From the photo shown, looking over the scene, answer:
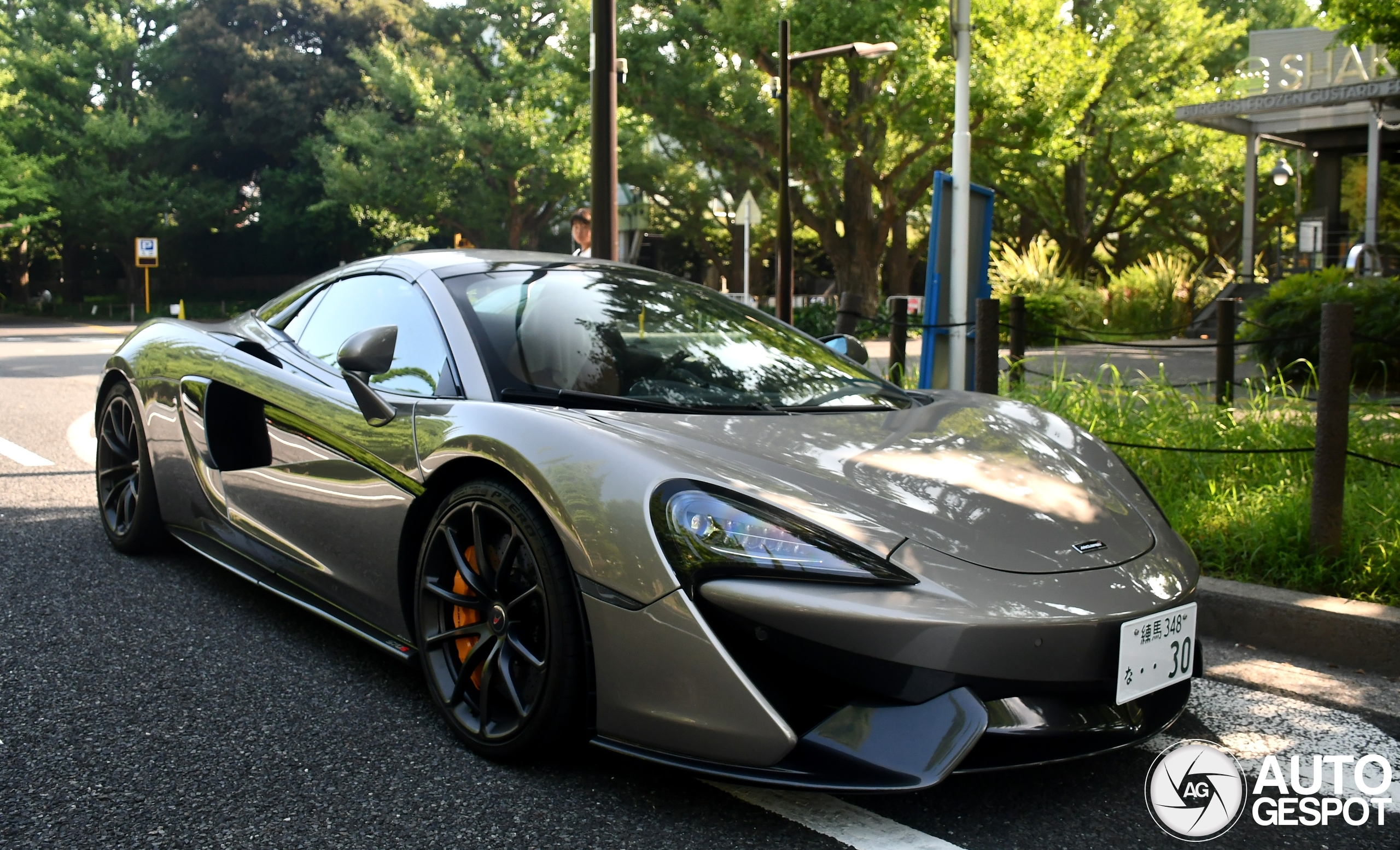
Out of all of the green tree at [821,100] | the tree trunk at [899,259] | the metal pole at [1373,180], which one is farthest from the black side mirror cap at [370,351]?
the tree trunk at [899,259]

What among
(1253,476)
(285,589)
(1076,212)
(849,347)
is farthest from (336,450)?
(1076,212)

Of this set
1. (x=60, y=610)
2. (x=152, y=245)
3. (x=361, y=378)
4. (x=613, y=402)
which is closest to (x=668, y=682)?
(x=613, y=402)

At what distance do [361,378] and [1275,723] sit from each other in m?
2.60

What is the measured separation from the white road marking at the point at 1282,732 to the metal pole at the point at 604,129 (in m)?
5.63

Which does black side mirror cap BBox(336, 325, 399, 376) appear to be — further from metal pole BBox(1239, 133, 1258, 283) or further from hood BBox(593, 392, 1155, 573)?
metal pole BBox(1239, 133, 1258, 283)

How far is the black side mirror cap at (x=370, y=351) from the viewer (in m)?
3.03

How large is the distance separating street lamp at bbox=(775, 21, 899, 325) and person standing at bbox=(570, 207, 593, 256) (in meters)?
8.74

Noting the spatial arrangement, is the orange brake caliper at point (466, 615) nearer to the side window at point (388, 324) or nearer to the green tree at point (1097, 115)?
the side window at point (388, 324)

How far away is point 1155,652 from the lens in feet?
7.94

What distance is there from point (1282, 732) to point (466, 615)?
2.07 metres

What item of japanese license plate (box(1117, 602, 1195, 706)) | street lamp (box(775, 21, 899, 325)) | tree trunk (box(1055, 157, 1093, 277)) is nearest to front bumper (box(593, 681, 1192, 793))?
japanese license plate (box(1117, 602, 1195, 706))

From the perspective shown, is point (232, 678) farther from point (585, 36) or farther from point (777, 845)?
point (585, 36)

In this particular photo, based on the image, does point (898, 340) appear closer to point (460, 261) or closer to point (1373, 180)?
point (460, 261)

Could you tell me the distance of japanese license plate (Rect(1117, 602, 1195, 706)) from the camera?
7.70 ft
